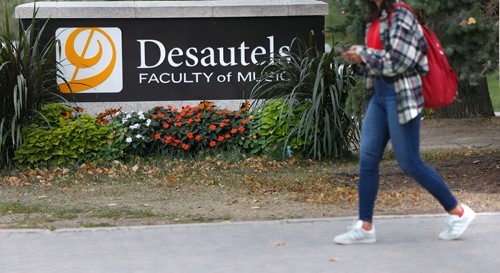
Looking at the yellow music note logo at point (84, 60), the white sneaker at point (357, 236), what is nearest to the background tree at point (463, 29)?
the white sneaker at point (357, 236)

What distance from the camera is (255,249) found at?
6.67m

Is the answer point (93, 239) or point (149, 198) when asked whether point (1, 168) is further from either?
point (93, 239)

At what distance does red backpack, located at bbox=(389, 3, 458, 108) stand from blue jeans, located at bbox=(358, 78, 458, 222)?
0.17 meters

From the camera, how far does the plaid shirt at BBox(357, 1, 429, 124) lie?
6207mm

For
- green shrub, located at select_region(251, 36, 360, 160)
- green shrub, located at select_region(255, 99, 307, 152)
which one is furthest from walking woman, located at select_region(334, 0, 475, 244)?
green shrub, located at select_region(255, 99, 307, 152)

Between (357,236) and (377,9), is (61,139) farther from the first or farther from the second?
(377,9)

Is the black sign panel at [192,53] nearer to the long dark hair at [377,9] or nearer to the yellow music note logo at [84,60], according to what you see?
the yellow music note logo at [84,60]

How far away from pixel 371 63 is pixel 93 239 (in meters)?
2.41

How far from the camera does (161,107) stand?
11.6 m

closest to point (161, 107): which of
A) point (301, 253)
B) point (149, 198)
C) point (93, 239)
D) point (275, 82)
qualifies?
point (275, 82)

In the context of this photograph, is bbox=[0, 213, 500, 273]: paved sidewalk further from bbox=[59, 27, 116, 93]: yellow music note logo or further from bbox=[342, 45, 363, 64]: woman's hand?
bbox=[59, 27, 116, 93]: yellow music note logo

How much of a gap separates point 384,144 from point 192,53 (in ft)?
18.7

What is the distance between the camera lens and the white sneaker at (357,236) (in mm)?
6668

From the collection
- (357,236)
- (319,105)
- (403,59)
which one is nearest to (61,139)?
(319,105)
